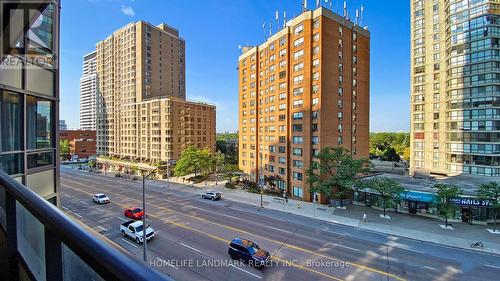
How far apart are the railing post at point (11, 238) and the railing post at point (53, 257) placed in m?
1.49

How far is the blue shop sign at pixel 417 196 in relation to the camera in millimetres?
29438

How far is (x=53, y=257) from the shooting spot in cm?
193

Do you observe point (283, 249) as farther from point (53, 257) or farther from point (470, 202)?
point (470, 202)

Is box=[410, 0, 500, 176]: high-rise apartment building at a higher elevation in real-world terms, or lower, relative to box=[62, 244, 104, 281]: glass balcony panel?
higher

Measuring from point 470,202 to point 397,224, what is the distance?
28.1ft

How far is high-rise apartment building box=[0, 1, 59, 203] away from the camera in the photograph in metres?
8.16

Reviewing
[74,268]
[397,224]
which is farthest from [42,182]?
[397,224]

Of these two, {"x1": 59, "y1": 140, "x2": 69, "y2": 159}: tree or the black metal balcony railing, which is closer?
the black metal balcony railing

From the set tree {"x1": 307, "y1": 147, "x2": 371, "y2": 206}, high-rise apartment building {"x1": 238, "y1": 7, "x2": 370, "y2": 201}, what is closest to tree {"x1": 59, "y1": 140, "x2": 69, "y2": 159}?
high-rise apartment building {"x1": 238, "y1": 7, "x2": 370, "y2": 201}

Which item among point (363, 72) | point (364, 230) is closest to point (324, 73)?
point (363, 72)

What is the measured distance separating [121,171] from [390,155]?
84597 mm

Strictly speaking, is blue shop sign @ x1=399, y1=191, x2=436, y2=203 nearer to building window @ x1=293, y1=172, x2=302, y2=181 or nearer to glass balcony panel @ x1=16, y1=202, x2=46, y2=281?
building window @ x1=293, y1=172, x2=302, y2=181

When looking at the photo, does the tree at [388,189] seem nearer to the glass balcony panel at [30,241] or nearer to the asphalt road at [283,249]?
the asphalt road at [283,249]

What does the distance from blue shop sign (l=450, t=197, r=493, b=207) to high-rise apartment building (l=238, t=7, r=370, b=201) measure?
16150 mm
